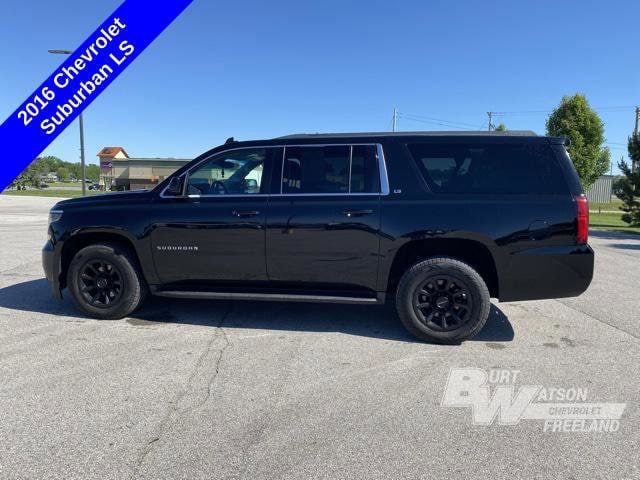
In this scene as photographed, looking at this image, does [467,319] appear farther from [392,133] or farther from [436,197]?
[392,133]

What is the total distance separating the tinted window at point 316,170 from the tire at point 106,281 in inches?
75.3

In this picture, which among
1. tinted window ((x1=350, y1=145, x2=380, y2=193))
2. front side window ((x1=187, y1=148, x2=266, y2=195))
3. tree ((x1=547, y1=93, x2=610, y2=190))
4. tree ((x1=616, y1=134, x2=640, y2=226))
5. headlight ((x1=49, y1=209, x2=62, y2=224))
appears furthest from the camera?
tree ((x1=547, y1=93, x2=610, y2=190))

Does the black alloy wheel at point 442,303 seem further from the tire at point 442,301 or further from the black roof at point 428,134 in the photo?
the black roof at point 428,134

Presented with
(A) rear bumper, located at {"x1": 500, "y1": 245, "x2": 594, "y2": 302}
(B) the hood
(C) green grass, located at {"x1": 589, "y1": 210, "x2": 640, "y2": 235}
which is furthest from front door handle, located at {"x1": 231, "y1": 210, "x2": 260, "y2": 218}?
(C) green grass, located at {"x1": 589, "y1": 210, "x2": 640, "y2": 235}

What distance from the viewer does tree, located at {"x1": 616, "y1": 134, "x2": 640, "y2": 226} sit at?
17.6 m

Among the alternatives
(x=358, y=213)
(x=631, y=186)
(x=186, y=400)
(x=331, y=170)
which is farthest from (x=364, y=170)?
(x=631, y=186)

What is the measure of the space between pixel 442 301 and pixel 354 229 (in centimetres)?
110

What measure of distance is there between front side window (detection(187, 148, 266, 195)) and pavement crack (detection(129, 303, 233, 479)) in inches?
60.5

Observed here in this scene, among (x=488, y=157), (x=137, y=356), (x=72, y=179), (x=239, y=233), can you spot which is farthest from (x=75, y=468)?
(x=72, y=179)

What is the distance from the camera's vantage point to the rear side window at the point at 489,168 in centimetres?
387

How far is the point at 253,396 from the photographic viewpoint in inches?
121

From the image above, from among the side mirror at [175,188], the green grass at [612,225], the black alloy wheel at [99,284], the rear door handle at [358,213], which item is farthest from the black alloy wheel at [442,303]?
the green grass at [612,225]

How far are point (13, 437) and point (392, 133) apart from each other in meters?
3.85

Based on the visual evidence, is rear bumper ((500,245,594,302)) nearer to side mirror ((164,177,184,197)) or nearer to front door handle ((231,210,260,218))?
front door handle ((231,210,260,218))
